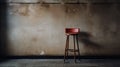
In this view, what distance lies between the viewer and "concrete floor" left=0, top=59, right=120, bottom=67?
6141 mm

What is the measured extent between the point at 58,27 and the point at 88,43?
3.33 feet

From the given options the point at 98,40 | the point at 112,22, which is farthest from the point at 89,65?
the point at 112,22

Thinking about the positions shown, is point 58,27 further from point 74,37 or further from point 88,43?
point 88,43

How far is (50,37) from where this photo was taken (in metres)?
7.00

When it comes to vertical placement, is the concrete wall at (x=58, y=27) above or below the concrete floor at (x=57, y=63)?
above

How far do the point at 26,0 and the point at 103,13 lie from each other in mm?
2304

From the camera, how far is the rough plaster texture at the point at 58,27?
22.8ft

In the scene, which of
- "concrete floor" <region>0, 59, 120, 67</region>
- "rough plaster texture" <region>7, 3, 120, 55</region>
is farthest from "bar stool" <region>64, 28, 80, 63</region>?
"concrete floor" <region>0, 59, 120, 67</region>

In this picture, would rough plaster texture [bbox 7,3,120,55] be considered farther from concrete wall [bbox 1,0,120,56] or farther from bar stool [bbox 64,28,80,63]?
bar stool [bbox 64,28,80,63]

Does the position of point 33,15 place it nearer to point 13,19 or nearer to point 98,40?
point 13,19

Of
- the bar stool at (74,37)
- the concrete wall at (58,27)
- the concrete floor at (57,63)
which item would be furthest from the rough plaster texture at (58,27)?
the concrete floor at (57,63)

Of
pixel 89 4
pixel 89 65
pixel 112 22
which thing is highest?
pixel 89 4

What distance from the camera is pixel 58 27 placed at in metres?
6.98

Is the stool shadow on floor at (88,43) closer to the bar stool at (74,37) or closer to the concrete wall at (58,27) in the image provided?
the concrete wall at (58,27)
